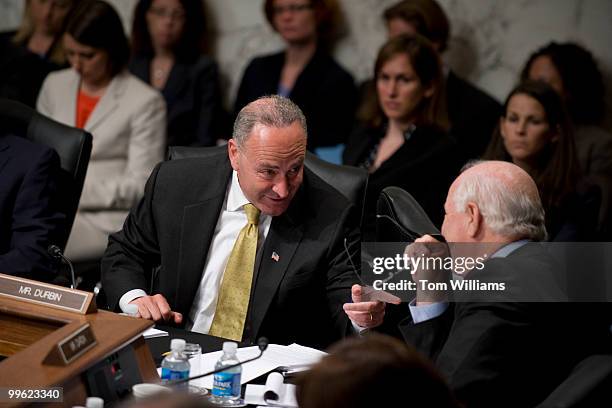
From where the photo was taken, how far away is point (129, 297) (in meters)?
3.05

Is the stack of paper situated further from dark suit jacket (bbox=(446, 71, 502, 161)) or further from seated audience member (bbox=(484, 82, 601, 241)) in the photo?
dark suit jacket (bbox=(446, 71, 502, 161))

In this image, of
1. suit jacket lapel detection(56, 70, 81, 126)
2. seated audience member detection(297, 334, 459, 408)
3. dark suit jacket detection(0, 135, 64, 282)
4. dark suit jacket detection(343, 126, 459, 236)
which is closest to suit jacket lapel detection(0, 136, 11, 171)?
dark suit jacket detection(0, 135, 64, 282)

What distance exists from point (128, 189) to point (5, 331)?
2.26 m

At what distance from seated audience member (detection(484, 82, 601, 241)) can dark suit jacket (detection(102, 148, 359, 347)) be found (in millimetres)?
1263

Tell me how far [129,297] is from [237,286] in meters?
0.34

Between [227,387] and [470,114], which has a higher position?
[470,114]

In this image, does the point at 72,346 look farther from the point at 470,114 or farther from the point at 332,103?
the point at 332,103

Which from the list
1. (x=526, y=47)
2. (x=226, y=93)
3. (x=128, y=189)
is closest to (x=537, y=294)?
(x=128, y=189)

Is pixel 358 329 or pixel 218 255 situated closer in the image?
pixel 358 329

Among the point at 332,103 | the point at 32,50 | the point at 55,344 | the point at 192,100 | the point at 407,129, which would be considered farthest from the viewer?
the point at 32,50

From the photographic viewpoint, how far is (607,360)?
2053mm

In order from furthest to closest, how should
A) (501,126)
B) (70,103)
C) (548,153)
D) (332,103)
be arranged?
(332,103) < (70,103) < (501,126) < (548,153)

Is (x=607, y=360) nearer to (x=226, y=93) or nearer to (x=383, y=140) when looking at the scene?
(x=383, y=140)

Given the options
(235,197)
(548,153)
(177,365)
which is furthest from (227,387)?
(548,153)
